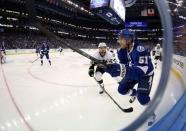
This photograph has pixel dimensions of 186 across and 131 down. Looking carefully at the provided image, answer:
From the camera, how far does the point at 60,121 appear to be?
2.84 m

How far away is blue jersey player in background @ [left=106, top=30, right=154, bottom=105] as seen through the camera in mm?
2570

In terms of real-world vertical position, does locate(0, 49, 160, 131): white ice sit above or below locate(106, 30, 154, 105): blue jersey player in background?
below

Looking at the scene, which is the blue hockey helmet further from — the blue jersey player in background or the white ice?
the white ice

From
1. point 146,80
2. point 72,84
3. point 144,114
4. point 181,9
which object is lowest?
point 72,84

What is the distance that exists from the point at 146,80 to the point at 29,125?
58.5 inches

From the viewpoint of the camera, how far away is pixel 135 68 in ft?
8.97

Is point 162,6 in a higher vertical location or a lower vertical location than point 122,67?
higher

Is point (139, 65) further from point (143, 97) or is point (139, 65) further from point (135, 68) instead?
point (143, 97)

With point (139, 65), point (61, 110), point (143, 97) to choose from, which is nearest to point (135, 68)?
point (139, 65)

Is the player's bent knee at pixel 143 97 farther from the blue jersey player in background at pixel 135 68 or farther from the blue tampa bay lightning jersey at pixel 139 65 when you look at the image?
the blue tampa bay lightning jersey at pixel 139 65

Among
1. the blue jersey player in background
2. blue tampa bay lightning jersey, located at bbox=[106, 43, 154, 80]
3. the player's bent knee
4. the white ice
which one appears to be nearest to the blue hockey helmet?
the blue jersey player in background

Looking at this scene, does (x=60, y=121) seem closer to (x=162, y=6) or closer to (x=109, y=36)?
(x=162, y=6)

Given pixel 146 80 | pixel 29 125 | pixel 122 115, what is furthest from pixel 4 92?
pixel 146 80

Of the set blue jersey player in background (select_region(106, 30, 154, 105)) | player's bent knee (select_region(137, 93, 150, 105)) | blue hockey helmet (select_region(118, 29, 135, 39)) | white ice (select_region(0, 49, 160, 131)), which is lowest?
white ice (select_region(0, 49, 160, 131))
